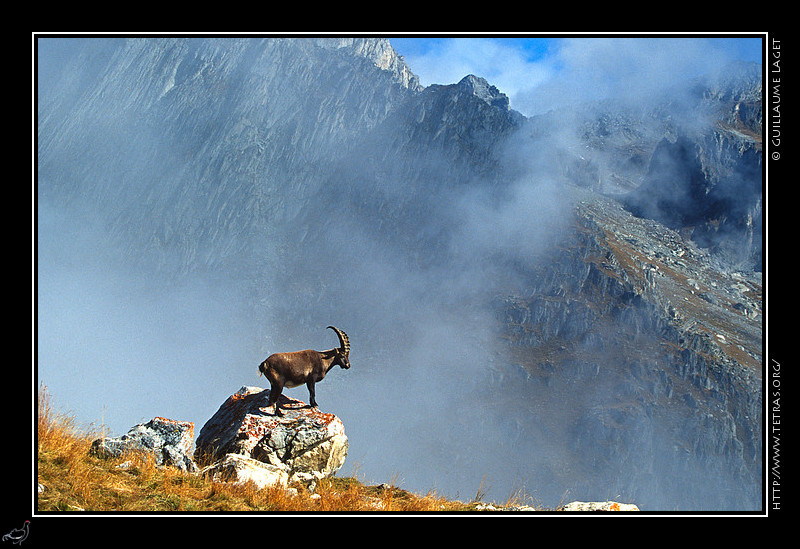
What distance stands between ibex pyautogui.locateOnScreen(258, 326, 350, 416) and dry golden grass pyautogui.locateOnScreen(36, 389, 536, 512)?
3.32 meters

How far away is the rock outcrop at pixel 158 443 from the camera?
40.1 ft

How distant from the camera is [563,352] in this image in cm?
17188

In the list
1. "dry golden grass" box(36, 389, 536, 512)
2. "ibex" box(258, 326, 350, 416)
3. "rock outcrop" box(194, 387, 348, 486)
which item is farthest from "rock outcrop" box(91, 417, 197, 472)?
"ibex" box(258, 326, 350, 416)

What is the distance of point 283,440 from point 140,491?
4.15 m

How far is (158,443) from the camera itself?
1297 centimetres

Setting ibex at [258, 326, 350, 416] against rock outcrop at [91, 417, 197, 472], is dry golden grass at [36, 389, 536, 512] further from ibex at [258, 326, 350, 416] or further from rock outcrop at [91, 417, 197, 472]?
ibex at [258, 326, 350, 416]

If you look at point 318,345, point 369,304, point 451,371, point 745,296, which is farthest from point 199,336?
point 745,296

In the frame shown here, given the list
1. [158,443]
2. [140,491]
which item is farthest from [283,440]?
[140,491]

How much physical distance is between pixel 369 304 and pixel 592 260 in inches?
2793

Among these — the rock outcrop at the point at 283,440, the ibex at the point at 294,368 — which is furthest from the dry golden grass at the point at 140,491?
the ibex at the point at 294,368

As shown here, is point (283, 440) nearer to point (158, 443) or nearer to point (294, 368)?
point (294, 368)

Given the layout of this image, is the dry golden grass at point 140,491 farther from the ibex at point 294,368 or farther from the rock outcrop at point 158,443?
the ibex at point 294,368

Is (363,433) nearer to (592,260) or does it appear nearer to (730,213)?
(592,260)
